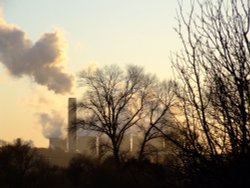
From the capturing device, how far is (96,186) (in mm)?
40000

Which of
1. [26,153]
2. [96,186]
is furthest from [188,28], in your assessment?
[26,153]

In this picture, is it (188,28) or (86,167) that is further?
(86,167)

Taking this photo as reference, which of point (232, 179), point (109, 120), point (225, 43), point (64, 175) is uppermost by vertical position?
point (109, 120)

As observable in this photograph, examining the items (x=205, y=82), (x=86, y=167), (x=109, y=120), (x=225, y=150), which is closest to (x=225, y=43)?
(x=205, y=82)

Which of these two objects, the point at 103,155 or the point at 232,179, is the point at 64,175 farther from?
the point at 232,179

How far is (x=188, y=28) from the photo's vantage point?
7.57 m

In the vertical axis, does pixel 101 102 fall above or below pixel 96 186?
above

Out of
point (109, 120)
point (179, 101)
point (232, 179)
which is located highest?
point (109, 120)

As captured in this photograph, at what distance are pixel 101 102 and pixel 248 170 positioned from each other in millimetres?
48831

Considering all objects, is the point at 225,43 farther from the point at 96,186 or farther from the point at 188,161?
the point at 96,186

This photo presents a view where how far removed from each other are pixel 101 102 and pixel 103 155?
585cm

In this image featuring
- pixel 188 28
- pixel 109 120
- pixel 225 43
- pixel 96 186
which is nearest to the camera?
pixel 225 43

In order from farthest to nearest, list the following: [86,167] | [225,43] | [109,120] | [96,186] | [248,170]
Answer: [109,120] → [86,167] → [96,186] → [225,43] → [248,170]

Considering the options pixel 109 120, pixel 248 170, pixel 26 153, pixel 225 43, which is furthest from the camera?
pixel 109 120
